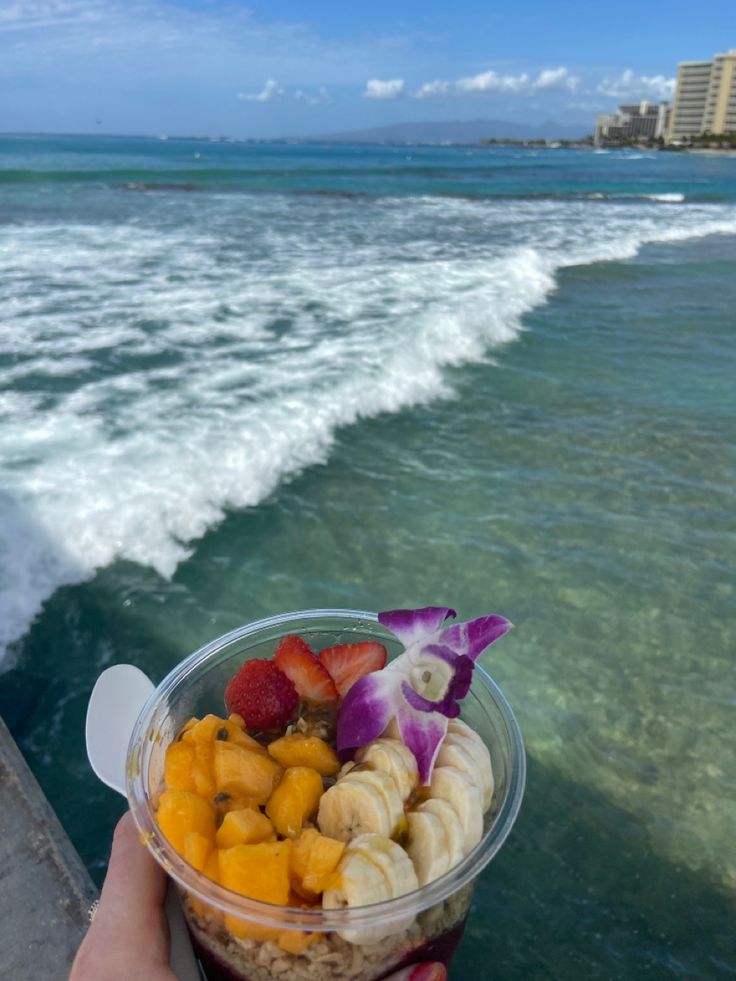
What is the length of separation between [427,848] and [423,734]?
0.57 ft

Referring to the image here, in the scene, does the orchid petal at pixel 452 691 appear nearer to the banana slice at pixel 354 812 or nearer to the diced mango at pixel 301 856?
the banana slice at pixel 354 812

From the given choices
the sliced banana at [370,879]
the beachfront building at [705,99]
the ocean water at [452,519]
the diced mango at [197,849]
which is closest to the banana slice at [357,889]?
the sliced banana at [370,879]

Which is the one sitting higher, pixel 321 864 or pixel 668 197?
pixel 668 197

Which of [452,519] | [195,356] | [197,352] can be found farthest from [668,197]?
[452,519]

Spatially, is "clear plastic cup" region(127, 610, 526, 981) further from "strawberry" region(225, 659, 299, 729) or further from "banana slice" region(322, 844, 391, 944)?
"strawberry" region(225, 659, 299, 729)

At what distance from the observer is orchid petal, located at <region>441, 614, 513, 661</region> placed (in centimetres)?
130

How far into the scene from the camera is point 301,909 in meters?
1.12

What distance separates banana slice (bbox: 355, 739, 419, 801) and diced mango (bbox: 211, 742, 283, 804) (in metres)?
0.16

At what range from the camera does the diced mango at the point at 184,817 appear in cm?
124

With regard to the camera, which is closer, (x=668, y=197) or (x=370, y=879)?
(x=370, y=879)

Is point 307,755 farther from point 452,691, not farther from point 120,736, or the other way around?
point 120,736

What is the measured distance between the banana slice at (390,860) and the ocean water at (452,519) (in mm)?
1711

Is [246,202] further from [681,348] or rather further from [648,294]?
[681,348]

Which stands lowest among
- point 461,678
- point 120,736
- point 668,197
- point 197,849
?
point 120,736
